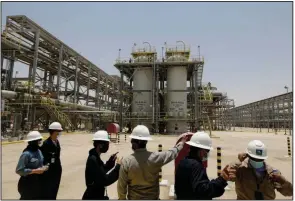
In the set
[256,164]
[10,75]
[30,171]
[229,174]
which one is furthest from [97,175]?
[10,75]

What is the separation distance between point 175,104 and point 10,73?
18454 millimetres

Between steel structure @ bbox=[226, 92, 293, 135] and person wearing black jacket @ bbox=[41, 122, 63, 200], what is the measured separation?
48.3m

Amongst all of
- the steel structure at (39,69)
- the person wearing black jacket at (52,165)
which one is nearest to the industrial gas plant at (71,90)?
the steel structure at (39,69)

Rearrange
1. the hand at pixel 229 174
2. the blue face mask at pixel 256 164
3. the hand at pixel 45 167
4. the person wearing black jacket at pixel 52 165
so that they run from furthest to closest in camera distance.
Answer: the person wearing black jacket at pixel 52 165
the hand at pixel 45 167
the blue face mask at pixel 256 164
the hand at pixel 229 174

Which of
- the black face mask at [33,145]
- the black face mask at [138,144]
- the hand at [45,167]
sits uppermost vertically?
the black face mask at [138,144]

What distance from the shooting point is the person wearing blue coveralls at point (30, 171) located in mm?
3389

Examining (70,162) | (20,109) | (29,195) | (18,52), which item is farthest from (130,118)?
(29,195)

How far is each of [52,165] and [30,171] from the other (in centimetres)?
53

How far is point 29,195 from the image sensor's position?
3400 millimetres

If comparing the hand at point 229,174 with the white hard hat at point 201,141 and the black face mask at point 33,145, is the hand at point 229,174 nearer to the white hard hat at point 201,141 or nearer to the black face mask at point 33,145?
the white hard hat at point 201,141

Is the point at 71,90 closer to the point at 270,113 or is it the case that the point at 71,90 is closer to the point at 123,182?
the point at 123,182

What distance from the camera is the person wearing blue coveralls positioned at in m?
3.39

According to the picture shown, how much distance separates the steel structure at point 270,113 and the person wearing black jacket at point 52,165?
48.3 meters

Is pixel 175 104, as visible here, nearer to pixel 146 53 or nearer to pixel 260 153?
pixel 146 53
